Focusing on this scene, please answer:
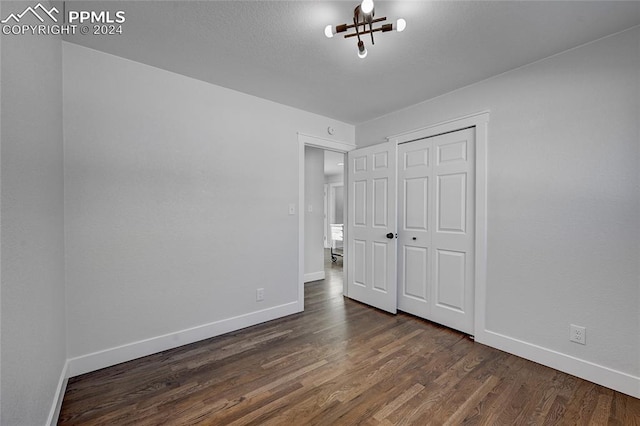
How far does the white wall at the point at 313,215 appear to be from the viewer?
4742mm

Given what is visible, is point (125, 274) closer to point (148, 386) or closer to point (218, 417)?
point (148, 386)

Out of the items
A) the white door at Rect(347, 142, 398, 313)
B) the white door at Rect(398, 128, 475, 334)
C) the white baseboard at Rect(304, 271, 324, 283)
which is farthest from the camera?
the white baseboard at Rect(304, 271, 324, 283)

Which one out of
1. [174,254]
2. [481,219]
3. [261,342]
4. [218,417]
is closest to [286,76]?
[174,254]

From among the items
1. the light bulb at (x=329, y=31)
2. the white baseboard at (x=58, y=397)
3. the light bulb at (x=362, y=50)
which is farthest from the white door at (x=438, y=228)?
the white baseboard at (x=58, y=397)

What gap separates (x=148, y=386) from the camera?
189 centimetres

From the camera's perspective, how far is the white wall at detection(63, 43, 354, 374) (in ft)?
6.66

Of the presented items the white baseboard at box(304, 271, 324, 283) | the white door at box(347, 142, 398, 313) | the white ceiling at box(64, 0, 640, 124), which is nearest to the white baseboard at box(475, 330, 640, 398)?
the white door at box(347, 142, 398, 313)

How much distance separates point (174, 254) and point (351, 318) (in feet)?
6.55

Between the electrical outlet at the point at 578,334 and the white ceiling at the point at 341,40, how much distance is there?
2116 millimetres

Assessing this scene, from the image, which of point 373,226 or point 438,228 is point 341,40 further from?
point 373,226

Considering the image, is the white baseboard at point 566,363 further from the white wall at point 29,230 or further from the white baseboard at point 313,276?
the white wall at point 29,230

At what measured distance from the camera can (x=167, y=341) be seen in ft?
7.84

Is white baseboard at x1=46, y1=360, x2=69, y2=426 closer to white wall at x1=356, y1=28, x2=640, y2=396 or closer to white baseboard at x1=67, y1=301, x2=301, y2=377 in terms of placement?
white baseboard at x1=67, y1=301, x2=301, y2=377

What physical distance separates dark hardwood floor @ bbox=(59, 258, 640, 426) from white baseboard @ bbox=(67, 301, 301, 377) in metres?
0.06
